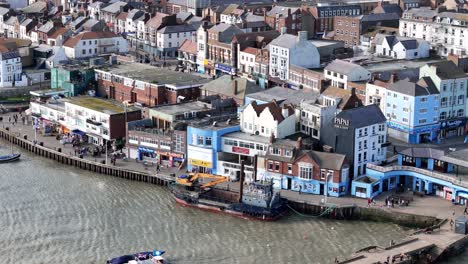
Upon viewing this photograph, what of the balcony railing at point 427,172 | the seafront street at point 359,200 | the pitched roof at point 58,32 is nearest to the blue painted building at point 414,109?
the seafront street at point 359,200

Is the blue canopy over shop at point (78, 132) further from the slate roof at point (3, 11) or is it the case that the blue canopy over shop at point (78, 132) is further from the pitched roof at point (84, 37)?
the slate roof at point (3, 11)

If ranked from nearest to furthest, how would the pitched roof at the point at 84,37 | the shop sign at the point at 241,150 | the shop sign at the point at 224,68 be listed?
the shop sign at the point at 241,150 → the shop sign at the point at 224,68 → the pitched roof at the point at 84,37

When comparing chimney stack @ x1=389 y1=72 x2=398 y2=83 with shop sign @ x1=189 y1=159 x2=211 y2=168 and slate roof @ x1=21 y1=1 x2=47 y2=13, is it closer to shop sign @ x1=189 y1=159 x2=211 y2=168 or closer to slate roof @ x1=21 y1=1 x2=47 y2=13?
shop sign @ x1=189 y1=159 x2=211 y2=168

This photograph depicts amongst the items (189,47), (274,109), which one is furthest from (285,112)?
(189,47)

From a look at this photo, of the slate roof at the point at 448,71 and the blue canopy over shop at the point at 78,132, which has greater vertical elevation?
the slate roof at the point at 448,71

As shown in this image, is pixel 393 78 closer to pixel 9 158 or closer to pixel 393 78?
pixel 393 78

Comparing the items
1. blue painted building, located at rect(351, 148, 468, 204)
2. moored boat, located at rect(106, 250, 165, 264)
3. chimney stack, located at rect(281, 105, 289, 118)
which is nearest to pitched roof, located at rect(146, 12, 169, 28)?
chimney stack, located at rect(281, 105, 289, 118)

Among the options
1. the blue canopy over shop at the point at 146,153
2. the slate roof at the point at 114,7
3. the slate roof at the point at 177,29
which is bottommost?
the blue canopy over shop at the point at 146,153

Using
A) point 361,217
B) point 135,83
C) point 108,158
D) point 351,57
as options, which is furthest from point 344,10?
point 361,217
